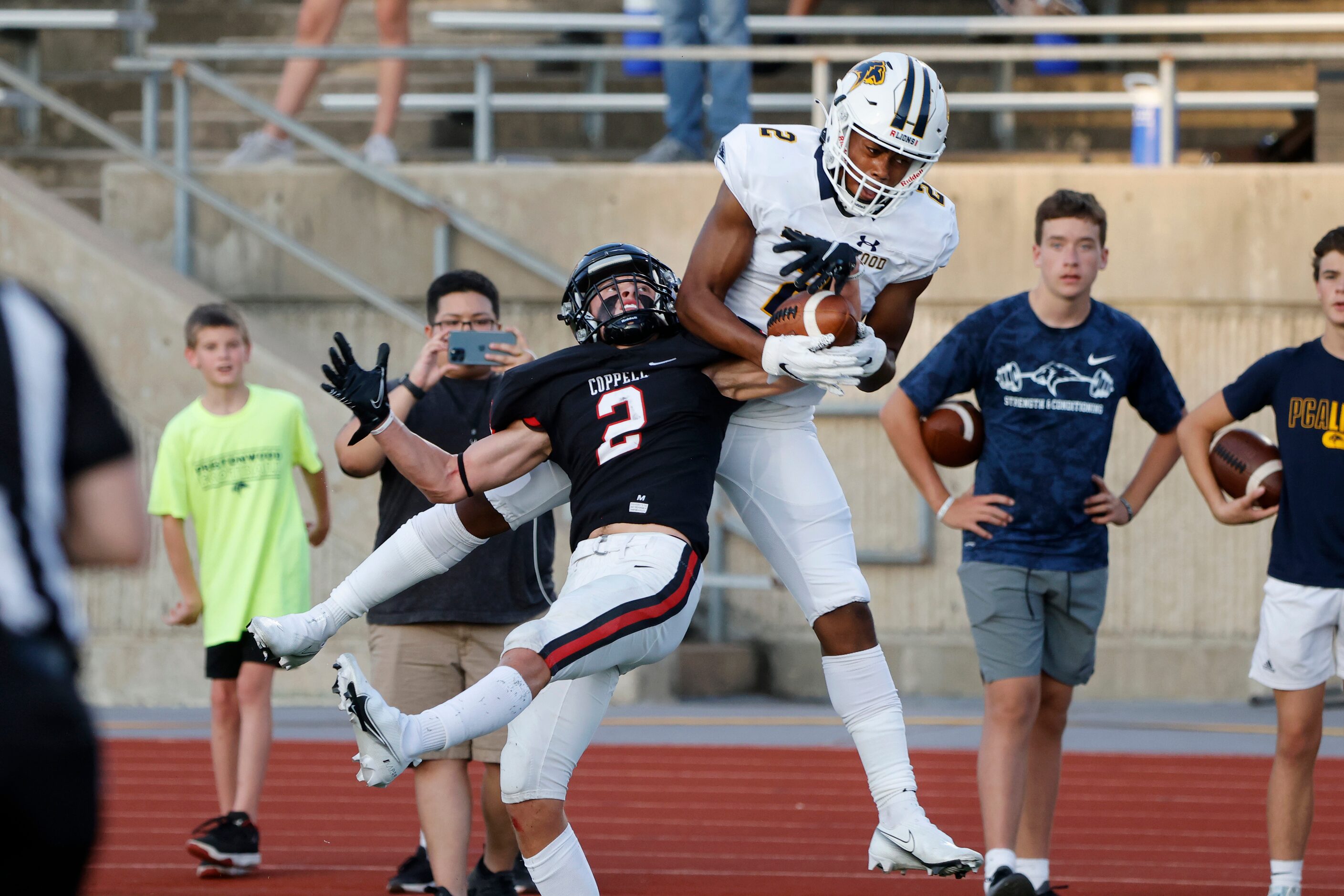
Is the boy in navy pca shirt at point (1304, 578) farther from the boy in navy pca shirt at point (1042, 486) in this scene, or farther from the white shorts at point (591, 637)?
the white shorts at point (591, 637)

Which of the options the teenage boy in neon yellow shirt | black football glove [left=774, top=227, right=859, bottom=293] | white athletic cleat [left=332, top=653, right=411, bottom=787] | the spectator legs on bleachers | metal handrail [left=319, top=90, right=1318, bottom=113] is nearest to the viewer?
white athletic cleat [left=332, top=653, right=411, bottom=787]

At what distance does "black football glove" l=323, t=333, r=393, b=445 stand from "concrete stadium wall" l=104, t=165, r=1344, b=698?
216 inches

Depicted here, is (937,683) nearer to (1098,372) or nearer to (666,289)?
(1098,372)

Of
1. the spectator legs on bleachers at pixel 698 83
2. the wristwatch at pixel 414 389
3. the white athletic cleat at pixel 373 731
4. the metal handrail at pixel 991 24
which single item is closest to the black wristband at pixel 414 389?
the wristwatch at pixel 414 389

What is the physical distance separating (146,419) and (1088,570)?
636 cm

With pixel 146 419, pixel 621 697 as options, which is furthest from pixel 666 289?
pixel 146 419

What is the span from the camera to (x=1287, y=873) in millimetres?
5234

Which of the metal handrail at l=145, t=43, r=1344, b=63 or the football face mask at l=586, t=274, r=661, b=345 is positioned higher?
the metal handrail at l=145, t=43, r=1344, b=63

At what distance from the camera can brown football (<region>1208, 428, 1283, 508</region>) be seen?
5504 millimetres

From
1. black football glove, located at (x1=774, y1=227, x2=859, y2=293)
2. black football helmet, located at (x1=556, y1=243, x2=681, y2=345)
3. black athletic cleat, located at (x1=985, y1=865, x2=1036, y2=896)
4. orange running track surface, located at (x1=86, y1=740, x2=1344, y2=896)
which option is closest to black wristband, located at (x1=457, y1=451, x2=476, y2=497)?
black football helmet, located at (x1=556, y1=243, x2=681, y2=345)

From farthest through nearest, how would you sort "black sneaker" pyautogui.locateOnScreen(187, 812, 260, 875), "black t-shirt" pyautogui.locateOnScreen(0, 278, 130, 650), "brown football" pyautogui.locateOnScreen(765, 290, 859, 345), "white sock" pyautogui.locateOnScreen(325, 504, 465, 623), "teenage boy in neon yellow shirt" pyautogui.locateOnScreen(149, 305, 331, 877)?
"teenage boy in neon yellow shirt" pyautogui.locateOnScreen(149, 305, 331, 877) < "black sneaker" pyautogui.locateOnScreen(187, 812, 260, 875) < "white sock" pyautogui.locateOnScreen(325, 504, 465, 623) < "brown football" pyautogui.locateOnScreen(765, 290, 859, 345) < "black t-shirt" pyautogui.locateOnScreen(0, 278, 130, 650)

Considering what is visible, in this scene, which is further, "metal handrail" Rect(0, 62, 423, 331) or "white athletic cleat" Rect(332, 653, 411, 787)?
"metal handrail" Rect(0, 62, 423, 331)

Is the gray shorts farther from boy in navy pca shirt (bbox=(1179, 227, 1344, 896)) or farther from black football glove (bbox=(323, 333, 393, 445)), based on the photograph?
black football glove (bbox=(323, 333, 393, 445))

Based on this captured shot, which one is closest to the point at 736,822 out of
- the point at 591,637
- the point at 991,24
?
the point at 591,637
